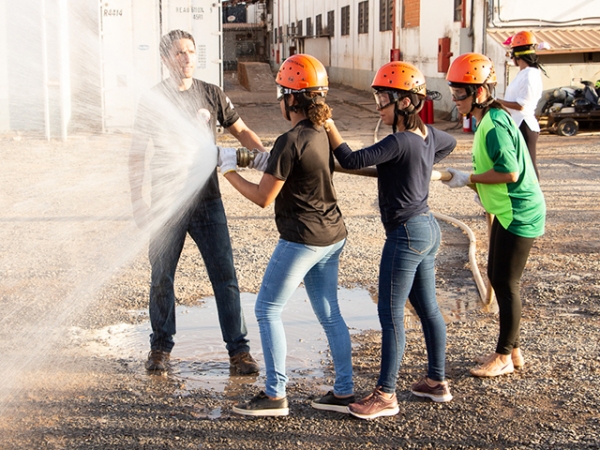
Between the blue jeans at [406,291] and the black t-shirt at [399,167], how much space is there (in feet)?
0.22

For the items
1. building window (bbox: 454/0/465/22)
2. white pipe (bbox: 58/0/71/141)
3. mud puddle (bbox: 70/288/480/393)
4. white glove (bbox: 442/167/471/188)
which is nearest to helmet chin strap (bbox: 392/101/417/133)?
white glove (bbox: 442/167/471/188)

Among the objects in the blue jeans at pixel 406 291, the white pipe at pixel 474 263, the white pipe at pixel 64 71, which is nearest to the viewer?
the blue jeans at pixel 406 291

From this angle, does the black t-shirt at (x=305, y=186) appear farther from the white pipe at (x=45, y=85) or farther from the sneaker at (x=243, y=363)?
the white pipe at (x=45, y=85)

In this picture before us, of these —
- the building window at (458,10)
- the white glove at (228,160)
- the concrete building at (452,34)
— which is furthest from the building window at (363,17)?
the white glove at (228,160)

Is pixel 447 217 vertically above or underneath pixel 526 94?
underneath

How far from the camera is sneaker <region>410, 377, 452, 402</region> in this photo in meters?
3.95

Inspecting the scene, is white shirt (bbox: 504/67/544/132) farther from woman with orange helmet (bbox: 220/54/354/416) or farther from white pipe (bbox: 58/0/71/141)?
white pipe (bbox: 58/0/71/141)

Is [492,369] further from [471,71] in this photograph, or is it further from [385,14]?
[385,14]

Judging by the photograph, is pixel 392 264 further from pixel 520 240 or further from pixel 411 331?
pixel 411 331

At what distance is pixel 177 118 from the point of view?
4.30m

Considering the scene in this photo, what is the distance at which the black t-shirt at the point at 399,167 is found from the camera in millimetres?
3570

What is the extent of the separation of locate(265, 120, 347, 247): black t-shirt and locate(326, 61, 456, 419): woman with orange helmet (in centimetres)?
14

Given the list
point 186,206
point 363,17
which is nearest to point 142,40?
point 186,206

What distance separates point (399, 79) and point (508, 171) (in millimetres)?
830
